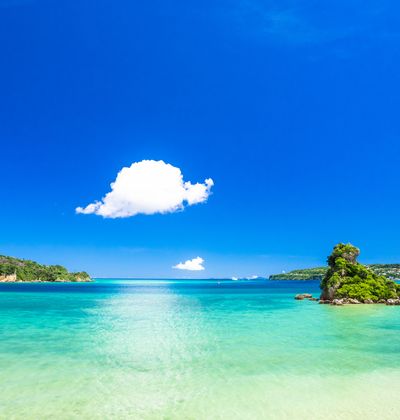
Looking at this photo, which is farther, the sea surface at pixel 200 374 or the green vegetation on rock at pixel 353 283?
the green vegetation on rock at pixel 353 283

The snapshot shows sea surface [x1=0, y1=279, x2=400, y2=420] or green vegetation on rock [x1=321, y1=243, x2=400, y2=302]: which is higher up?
green vegetation on rock [x1=321, y1=243, x2=400, y2=302]

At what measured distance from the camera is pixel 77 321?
120 ft

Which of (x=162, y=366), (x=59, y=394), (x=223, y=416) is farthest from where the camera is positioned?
(x=162, y=366)

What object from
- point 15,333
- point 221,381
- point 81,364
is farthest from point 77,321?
point 221,381

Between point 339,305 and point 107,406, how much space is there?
48733 mm

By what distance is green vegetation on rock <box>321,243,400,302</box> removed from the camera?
187ft

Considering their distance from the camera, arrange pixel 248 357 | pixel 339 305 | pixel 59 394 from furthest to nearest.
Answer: pixel 339 305 < pixel 248 357 < pixel 59 394

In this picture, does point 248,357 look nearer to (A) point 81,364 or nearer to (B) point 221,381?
(B) point 221,381

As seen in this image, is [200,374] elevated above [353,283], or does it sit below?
below

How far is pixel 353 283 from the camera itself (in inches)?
2309

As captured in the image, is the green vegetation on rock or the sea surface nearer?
the sea surface

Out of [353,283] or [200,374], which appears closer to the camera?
[200,374]

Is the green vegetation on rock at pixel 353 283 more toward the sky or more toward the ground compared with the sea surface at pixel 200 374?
more toward the sky

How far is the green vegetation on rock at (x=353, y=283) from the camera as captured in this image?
57.0m
